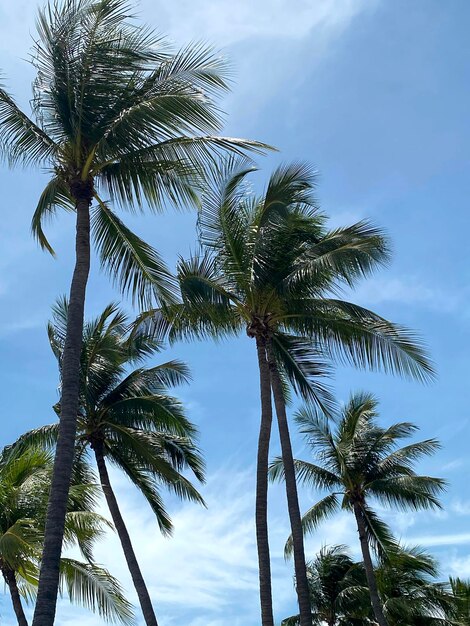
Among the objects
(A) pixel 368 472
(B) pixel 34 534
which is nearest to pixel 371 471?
(A) pixel 368 472

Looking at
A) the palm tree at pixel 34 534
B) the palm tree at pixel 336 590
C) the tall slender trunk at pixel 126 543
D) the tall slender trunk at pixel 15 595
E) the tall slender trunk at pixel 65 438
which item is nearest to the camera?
the tall slender trunk at pixel 65 438

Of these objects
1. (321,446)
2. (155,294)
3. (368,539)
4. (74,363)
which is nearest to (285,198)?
(155,294)

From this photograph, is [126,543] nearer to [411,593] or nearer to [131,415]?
[131,415]

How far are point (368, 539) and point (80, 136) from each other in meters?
19.3

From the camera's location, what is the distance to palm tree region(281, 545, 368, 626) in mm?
32750

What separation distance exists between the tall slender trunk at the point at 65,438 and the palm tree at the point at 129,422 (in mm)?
7943

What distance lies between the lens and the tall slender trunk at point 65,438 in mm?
10633

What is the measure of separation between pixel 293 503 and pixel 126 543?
545cm

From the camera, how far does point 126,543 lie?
73.1ft

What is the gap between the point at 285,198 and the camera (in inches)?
785

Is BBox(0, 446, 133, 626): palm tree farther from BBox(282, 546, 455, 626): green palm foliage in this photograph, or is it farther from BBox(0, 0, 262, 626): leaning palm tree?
BBox(282, 546, 455, 626): green palm foliage

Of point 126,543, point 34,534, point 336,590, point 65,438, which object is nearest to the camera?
point 65,438

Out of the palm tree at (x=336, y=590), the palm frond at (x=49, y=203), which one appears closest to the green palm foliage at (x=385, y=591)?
the palm tree at (x=336, y=590)

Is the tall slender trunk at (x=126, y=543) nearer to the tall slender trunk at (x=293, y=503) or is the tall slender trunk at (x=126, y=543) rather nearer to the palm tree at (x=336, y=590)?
the tall slender trunk at (x=293, y=503)
